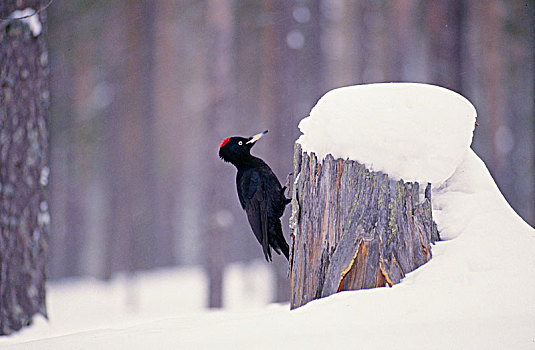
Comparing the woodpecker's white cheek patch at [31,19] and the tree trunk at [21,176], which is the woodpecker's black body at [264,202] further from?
the woodpecker's white cheek patch at [31,19]

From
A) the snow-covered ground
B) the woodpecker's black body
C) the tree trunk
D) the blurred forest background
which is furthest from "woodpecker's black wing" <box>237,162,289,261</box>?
the blurred forest background

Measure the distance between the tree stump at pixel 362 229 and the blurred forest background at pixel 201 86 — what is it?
24.8ft

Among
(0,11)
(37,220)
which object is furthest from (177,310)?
(0,11)

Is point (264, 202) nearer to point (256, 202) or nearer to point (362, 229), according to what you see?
point (256, 202)

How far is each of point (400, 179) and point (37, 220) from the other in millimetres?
3656

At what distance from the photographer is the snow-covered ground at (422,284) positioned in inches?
88.6

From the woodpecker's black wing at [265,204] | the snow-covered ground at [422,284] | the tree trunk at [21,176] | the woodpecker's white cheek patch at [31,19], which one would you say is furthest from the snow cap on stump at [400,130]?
the woodpecker's white cheek patch at [31,19]

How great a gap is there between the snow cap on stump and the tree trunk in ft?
10.4

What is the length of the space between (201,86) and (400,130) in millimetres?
15148

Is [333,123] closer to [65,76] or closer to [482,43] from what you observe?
[482,43]

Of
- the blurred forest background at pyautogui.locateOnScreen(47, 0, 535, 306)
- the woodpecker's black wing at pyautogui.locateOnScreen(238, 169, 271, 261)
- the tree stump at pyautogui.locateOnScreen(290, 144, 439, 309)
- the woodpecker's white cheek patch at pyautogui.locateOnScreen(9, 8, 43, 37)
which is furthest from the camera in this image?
the blurred forest background at pyautogui.locateOnScreen(47, 0, 535, 306)

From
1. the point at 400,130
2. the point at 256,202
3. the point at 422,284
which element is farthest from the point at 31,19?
the point at 422,284

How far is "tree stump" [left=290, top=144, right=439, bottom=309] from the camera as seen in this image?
2.88 m

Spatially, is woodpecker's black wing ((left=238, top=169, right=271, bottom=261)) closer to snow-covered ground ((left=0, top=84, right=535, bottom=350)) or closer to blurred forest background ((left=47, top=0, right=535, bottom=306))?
snow-covered ground ((left=0, top=84, right=535, bottom=350))
